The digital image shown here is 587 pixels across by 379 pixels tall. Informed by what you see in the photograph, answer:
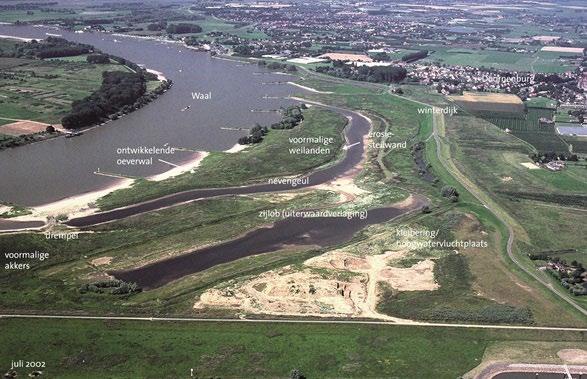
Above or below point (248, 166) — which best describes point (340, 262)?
below

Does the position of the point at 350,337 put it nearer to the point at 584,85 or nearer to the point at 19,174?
the point at 19,174

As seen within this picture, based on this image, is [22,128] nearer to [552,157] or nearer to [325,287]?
[325,287]

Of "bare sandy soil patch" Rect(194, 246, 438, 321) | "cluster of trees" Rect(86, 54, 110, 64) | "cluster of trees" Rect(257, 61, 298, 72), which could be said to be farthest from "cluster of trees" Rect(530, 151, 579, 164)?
"cluster of trees" Rect(86, 54, 110, 64)

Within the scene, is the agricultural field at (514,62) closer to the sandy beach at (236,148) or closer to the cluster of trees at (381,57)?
the cluster of trees at (381,57)

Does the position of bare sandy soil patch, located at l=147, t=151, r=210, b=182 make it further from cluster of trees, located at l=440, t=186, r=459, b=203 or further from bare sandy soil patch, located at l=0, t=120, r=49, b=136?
cluster of trees, located at l=440, t=186, r=459, b=203

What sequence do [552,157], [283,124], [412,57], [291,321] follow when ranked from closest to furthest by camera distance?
[291,321]
[552,157]
[283,124]
[412,57]

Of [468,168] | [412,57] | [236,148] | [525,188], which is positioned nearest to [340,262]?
[525,188]

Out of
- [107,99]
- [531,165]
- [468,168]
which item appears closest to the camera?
[468,168]
